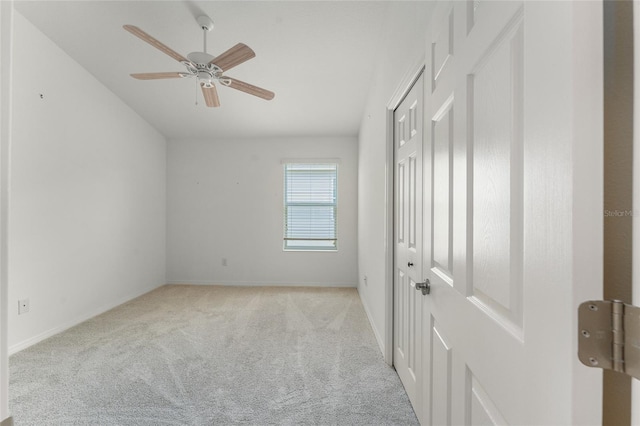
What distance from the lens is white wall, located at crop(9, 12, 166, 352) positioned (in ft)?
8.86

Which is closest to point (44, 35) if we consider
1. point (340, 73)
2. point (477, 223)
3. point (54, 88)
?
point (54, 88)

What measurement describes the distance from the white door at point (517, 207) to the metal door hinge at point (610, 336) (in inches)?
0.5

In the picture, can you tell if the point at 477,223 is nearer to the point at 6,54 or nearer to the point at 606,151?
the point at 606,151

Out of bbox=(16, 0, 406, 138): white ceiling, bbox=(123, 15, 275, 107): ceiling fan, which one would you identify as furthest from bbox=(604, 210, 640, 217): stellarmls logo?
bbox=(123, 15, 275, 107): ceiling fan

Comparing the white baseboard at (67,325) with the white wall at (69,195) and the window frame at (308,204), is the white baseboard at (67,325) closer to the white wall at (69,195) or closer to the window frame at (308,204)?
the white wall at (69,195)

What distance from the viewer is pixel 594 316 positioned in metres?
0.38

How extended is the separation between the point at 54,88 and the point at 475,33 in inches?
152

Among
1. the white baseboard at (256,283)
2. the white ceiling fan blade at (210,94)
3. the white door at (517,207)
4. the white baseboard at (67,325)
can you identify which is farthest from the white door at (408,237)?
the white baseboard at (67,325)

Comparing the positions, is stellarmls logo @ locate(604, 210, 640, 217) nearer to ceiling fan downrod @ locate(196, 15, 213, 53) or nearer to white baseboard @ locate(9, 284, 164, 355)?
ceiling fan downrod @ locate(196, 15, 213, 53)

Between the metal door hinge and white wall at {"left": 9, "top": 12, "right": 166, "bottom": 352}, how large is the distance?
3.65 meters

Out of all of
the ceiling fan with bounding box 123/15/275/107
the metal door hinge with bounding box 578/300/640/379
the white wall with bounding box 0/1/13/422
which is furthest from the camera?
the ceiling fan with bounding box 123/15/275/107

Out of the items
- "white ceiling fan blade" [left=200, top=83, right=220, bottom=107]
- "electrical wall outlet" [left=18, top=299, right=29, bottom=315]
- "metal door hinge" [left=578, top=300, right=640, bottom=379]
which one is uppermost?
"white ceiling fan blade" [left=200, top=83, right=220, bottom=107]

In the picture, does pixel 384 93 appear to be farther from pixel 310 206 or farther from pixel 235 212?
pixel 235 212

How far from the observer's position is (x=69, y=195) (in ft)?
10.6
